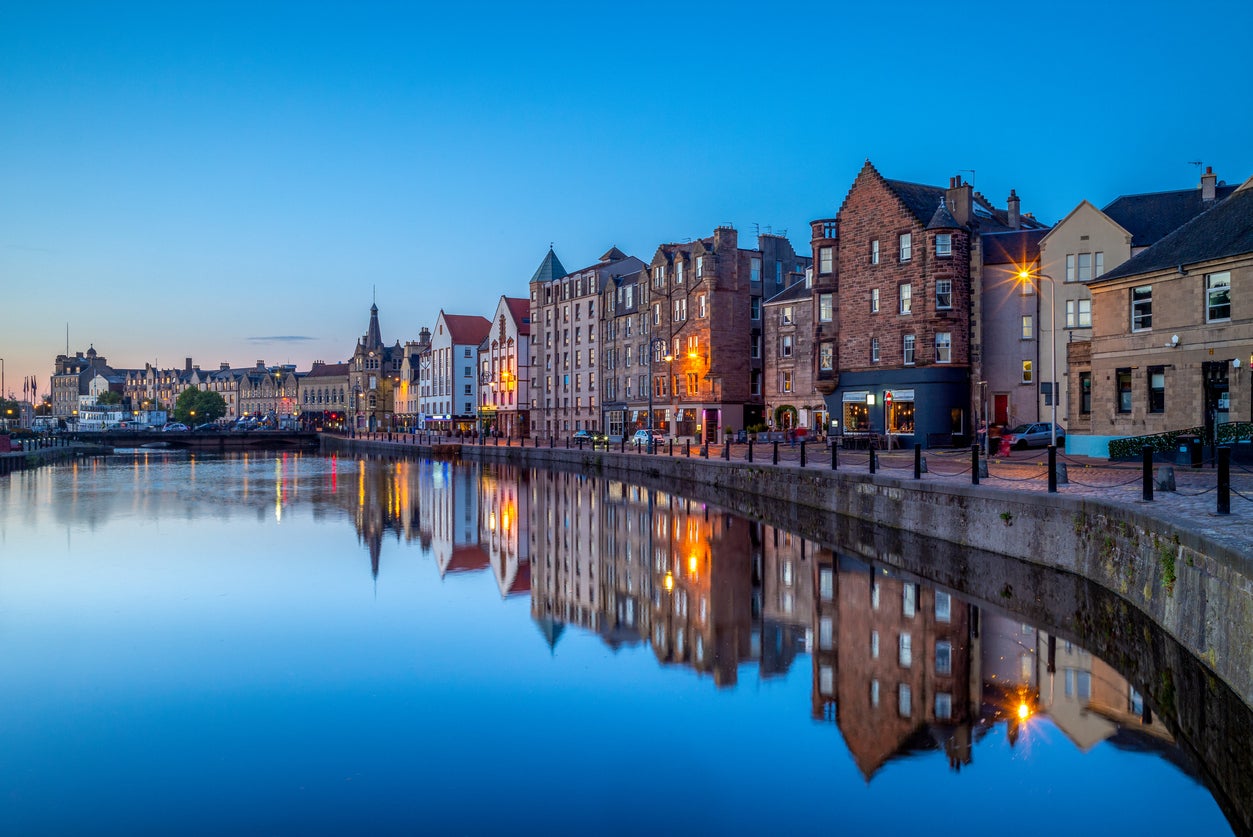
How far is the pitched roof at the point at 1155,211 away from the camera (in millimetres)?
46406

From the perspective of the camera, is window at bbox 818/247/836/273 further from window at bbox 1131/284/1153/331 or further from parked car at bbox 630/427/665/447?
window at bbox 1131/284/1153/331

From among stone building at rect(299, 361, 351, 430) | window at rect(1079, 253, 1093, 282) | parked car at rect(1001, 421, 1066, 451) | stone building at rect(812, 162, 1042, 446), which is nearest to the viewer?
parked car at rect(1001, 421, 1066, 451)

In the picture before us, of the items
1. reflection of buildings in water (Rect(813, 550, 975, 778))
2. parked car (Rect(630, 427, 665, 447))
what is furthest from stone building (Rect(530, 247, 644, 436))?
reflection of buildings in water (Rect(813, 550, 975, 778))

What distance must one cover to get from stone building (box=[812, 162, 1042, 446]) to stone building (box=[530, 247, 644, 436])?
34423 mm

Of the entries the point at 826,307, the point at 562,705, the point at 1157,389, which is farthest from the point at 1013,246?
the point at 562,705

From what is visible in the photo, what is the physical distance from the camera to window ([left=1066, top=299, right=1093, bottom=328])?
48.7 metres

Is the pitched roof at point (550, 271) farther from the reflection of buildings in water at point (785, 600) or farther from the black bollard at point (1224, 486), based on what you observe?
the black bollard at point (1224, 486)

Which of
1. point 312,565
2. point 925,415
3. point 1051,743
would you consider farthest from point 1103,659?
point 925,415

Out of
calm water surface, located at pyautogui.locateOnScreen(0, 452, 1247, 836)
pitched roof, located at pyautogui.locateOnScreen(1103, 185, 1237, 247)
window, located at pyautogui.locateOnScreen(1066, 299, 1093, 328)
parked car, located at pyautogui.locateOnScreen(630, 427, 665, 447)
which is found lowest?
calm water surface, located at pyautogui.locateOnScreen(0, 452, 1247, 836)

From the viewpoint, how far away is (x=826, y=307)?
184ft

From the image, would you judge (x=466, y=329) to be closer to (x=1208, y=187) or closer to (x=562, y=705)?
(x=1208, y=187)

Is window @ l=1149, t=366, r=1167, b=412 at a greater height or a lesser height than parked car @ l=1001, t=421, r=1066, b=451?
greater

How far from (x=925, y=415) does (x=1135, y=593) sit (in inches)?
1410

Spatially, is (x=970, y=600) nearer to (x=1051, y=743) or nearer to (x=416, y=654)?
A: (x=1051, y=743)
